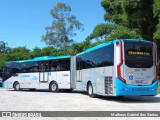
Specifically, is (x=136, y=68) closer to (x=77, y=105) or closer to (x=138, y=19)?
(x=77, y=105)

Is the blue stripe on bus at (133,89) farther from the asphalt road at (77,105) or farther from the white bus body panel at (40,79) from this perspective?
the white bus body panel at (40,79)

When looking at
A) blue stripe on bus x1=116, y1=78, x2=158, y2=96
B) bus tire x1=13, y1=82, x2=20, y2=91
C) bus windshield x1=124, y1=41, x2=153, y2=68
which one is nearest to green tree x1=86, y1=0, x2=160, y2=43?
bus tire x1=13, y1=82, x2=20, y2=91

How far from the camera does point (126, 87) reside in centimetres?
1667

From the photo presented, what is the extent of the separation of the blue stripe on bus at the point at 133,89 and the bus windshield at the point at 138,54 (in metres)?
1.02

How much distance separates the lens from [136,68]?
16844 millimetres

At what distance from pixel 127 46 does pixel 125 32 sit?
1318cm

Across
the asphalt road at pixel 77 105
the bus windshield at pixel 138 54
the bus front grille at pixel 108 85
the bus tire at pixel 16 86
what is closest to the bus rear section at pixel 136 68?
the bus windshield at pixel 138 54

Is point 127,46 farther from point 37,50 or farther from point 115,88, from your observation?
point 37,50

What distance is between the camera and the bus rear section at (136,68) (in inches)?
654

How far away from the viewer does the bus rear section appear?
16.6 metres

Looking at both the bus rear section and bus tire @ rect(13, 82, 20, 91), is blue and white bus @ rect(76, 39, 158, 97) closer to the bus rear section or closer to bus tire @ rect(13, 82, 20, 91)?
the bus rear section

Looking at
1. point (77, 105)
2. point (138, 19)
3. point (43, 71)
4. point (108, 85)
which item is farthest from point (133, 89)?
point (138, 19)

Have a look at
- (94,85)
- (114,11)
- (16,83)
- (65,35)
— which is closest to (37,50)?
(65,35)

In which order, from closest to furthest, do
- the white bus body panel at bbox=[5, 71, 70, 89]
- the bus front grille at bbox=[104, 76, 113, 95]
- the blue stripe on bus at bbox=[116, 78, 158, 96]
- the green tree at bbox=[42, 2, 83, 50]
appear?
the blue stripe on bus at bbox=[116, 78, 158, 96] → the bus front grille at bbox=[104, 76, 113, 95] → the white bus body panel at bbox=[5, 71, 70, 89] → the green tree at bbox=[42, 2, 83, 50]
